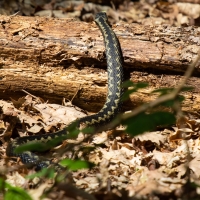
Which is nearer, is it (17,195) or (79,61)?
(17,195)

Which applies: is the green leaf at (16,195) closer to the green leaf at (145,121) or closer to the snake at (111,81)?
the green leaf at (145,121)

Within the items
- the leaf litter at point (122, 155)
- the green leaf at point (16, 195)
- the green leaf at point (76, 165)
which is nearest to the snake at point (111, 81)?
the leaf litter at point (122, 155)

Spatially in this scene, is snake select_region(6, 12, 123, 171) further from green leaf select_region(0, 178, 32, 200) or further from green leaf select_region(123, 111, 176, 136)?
green leaf select_region(123, 111, 176, 136)

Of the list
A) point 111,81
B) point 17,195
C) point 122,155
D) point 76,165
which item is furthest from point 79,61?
point 17,195

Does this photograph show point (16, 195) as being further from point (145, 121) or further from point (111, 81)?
point (111, 81)

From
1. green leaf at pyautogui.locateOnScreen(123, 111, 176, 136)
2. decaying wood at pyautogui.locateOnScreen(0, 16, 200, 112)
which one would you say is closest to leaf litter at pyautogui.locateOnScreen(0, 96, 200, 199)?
decaying wood at pyautogui.locateOnScreen(0, 16, 200, 112)
